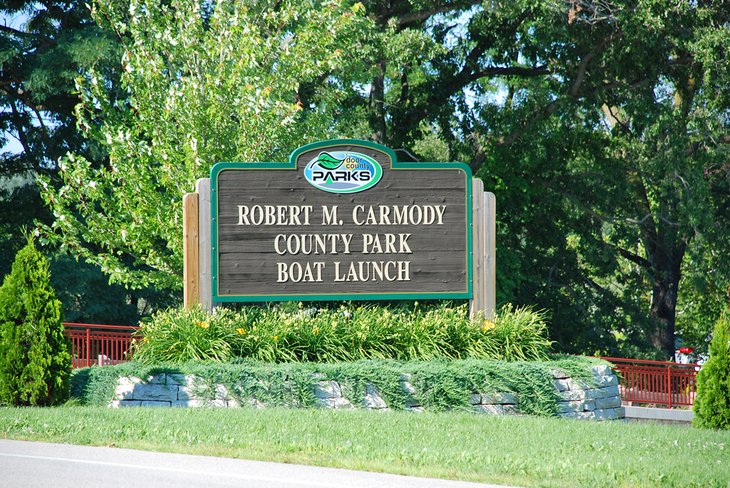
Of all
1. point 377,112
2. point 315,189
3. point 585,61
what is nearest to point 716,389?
point 315,189

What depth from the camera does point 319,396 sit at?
11.4 meters

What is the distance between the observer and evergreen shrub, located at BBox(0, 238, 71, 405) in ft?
37.1

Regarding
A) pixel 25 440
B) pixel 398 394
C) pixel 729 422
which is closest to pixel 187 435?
pixel 25 440

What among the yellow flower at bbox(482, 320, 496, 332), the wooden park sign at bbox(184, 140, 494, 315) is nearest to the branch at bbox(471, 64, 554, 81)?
the wooden park sign at bbox(184, 140, 494, 315)

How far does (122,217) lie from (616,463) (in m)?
11.2

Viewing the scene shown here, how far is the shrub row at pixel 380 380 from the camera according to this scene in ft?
37.0

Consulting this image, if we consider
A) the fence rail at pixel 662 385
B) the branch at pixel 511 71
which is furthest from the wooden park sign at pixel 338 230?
the branch at pixel 511 71

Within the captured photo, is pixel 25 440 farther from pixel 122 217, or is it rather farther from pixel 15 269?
pixel 122 217

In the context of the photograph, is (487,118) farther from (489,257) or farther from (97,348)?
(97,348)

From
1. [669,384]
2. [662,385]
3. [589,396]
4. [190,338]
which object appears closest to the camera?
[589,396]

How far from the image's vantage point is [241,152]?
52.3 ft

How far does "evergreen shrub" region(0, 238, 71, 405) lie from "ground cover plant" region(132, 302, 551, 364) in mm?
1235

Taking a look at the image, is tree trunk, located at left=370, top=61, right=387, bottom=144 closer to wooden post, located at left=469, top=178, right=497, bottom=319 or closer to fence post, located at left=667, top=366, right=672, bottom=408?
fence post, located at left=667, top=366, right=672, bottom=408

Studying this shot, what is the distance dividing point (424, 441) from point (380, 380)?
8.13 ft
